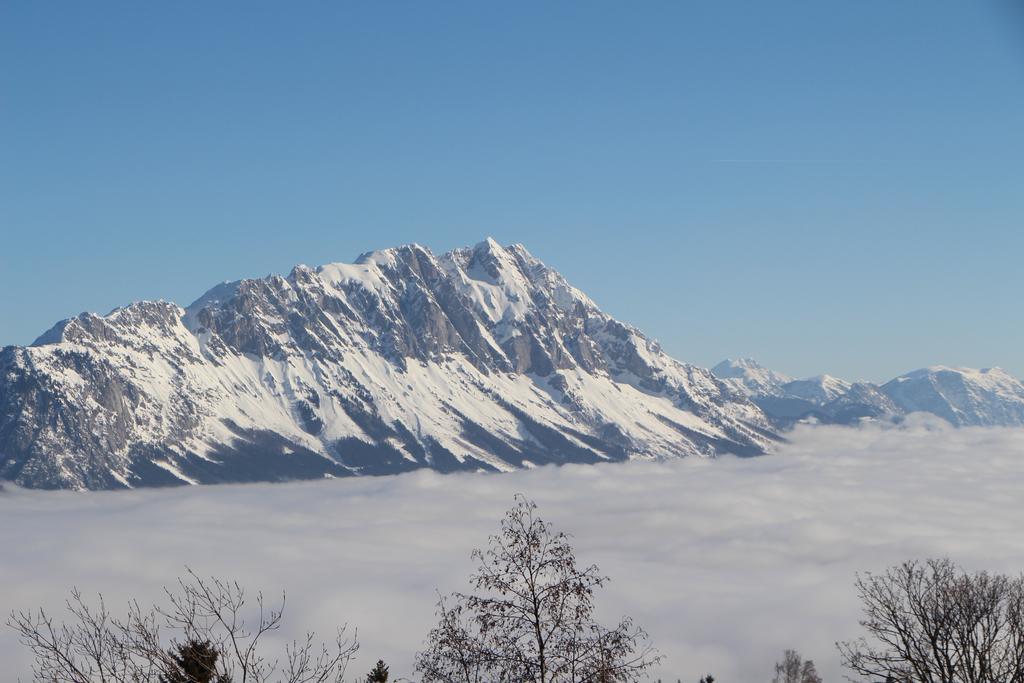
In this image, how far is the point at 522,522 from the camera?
3931 centimetres

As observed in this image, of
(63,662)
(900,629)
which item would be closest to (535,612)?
(63,662)

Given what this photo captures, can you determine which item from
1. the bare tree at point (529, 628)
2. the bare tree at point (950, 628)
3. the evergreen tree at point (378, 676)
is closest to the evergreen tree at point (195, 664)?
the bare tree at point (529, 628)

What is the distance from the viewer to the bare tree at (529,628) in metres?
36.3

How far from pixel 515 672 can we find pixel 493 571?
11.6 ft

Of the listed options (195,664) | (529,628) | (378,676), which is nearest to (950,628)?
(529,628)

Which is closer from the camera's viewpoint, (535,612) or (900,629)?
(535,612)

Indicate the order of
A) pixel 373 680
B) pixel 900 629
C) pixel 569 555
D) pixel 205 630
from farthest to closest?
pixel 900 629
pixel 373 680
pixel 569 555
pixel 205 630

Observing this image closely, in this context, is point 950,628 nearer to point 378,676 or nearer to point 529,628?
point 529,628

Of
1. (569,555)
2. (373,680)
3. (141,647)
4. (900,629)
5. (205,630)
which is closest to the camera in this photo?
(141,647)

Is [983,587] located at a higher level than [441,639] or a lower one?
higher

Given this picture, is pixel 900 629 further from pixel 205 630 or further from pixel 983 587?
pixel 205 630

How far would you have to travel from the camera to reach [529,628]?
126 feet

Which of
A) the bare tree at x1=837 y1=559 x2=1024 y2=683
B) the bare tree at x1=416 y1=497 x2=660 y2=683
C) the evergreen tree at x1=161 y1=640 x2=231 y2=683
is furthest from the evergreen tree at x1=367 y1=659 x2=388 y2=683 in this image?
the bare tree at x1=837 y1=559 x2=1024 y2=683

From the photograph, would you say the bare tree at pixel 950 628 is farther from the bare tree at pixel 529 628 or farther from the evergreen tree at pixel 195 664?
the evergreen tree at pixel 195 664
